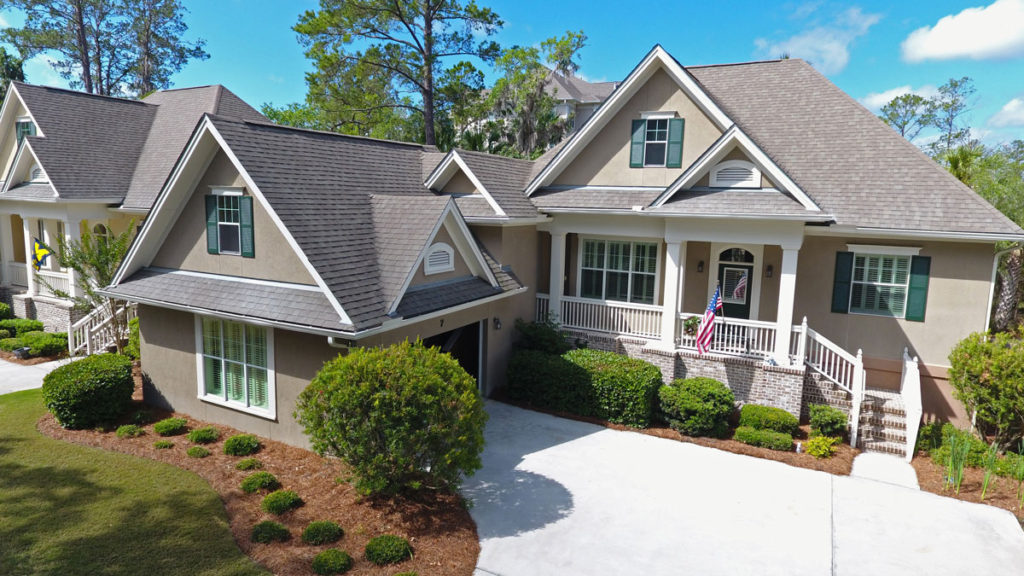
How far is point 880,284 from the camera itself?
14.4 meters

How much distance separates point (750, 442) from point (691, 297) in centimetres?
494

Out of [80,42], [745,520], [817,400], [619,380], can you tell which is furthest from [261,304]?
[80,42]

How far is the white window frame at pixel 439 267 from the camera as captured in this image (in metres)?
12.0

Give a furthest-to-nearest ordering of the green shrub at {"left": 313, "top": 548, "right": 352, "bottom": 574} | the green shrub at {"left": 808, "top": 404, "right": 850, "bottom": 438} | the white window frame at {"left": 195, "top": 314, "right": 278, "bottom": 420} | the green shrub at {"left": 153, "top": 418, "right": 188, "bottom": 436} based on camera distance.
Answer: the green shrub at {"left": 808, "top": 404, "right": 850, "bottom": 438} < the green shrub at {"left": 153, "top": 418, "right": 188, "bottom": 436} < the white window frame at {"left": 195, "top": 314, "right": 278, "bottom": 420} < the green shrub at {"left": 313, "top": 548, "right": 352, "bottom": 574}

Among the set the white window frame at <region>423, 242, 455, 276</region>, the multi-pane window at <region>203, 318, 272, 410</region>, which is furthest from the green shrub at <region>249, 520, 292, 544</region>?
the white window frame at <region>423, 242, 455, 276</region>

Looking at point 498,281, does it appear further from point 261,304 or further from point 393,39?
point 393,39

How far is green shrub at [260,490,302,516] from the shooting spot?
8.84 m

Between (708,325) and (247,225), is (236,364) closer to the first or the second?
(247,225)

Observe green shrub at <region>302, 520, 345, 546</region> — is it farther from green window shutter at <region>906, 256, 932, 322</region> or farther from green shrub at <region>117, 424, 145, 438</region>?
green window shutter at <region>906, 256, 932, 322</region>

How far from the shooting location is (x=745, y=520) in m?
9.29

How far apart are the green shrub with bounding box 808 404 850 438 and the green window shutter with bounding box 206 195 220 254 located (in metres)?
13.0

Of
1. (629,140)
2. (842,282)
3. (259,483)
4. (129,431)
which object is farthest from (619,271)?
(129,431)

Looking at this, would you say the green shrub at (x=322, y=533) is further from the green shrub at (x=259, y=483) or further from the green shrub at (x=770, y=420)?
the green shrub at (x=770, y=420)

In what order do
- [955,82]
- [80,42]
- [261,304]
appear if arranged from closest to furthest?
[261,304] → [80,42] → [955,82]
